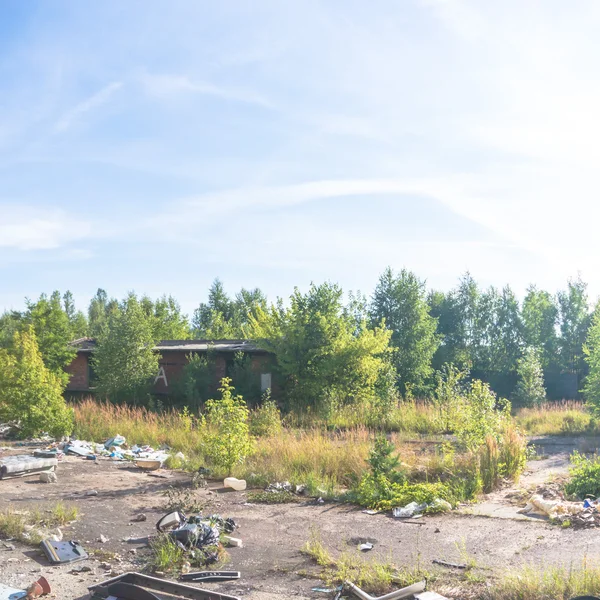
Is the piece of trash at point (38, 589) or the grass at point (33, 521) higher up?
the piece of trash at point (38, 589)

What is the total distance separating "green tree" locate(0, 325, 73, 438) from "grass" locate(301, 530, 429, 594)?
466 inches

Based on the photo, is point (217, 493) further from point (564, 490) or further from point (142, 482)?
point (564, 490)

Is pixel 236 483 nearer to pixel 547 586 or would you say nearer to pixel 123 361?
pixel 547 586

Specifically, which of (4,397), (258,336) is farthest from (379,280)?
(4,397)

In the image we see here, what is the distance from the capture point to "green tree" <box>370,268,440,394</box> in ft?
113

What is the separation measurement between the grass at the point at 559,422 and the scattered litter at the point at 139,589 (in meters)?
15.0

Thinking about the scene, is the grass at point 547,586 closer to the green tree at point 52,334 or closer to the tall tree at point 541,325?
the green tree at point 52,334

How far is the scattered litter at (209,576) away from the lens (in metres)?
6.39

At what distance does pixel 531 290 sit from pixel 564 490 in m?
36.7

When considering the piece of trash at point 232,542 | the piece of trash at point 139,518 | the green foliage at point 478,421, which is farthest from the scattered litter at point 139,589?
the green foliage at point 478,421

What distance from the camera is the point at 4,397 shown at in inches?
680

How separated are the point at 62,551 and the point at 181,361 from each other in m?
21.5

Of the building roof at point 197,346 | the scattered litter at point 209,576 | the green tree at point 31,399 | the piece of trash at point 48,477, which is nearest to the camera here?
the scattered litter at point 209,576

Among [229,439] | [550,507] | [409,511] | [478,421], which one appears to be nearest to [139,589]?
[409,511]
